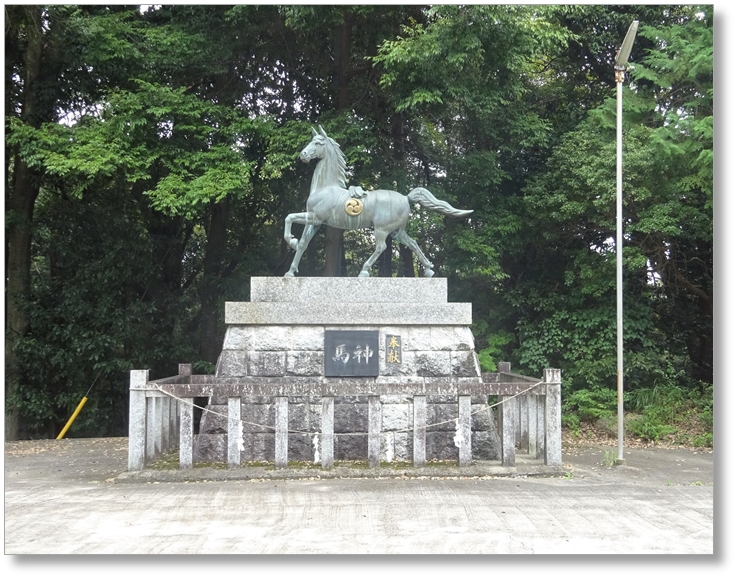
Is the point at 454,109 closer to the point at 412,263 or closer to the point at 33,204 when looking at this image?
the point at 412,263

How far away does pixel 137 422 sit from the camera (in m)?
6.36

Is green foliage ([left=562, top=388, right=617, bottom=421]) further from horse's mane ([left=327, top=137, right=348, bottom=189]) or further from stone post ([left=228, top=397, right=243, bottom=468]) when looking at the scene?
stone post ([left=228, top=397, right=243, bottom=468])

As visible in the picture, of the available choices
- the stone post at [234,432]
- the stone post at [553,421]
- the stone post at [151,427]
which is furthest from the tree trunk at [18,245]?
the stone post at [553,421]

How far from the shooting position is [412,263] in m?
13.8

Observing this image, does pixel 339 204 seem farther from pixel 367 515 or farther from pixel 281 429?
pixel 367 515

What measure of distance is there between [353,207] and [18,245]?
7.72 meters

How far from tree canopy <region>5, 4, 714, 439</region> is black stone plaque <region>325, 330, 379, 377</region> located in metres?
4.31

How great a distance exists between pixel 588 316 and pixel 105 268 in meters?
8.59

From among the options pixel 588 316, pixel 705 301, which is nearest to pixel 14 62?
pixel 588 316

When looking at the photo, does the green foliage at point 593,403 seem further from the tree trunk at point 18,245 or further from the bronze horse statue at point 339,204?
the tree trunk at point 18,245

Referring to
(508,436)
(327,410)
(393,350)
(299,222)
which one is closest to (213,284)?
(299,222)

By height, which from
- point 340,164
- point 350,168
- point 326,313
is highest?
point 350,168

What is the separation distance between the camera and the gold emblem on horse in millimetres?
7656

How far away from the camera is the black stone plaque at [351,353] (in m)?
7.25
